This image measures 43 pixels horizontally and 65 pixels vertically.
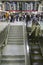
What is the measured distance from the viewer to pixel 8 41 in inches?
632

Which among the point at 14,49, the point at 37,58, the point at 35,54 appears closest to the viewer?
the point at 37,58

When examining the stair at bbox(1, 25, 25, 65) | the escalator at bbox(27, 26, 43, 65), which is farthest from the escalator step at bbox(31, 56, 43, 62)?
the stair at bbox(1, 25, 25, 65)

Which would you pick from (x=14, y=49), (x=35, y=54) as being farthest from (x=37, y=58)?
(x=14, y=49)

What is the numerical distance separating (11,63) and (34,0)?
25684 mm

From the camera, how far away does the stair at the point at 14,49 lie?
10807 mm

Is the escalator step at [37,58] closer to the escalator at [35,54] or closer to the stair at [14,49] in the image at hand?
the escalator at [35,54]

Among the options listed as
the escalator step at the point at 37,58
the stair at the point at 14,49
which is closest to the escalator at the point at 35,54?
the escalator step at the point at 37,58

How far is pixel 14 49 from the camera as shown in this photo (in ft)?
44.7

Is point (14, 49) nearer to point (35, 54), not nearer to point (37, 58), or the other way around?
point (35, 54)

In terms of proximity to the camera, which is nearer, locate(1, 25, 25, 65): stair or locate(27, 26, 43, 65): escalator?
locate(1, 25, 25, 65): stair

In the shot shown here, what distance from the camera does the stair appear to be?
10807 millimetres

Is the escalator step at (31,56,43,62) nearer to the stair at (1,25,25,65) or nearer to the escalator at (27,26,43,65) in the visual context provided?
the escalator at (27,26,43,65)

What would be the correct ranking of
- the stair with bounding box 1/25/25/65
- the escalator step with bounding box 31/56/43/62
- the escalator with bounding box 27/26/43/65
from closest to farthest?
the stair with bounding box 1/25/25/65, the escalator with bounding box 27/26/43/65, the escalator step with bounding box 31/56/43/62

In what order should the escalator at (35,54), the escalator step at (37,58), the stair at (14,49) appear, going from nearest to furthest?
the stair at (14,49)
the escalator at (35,54)
the escalator step at (37,58)
